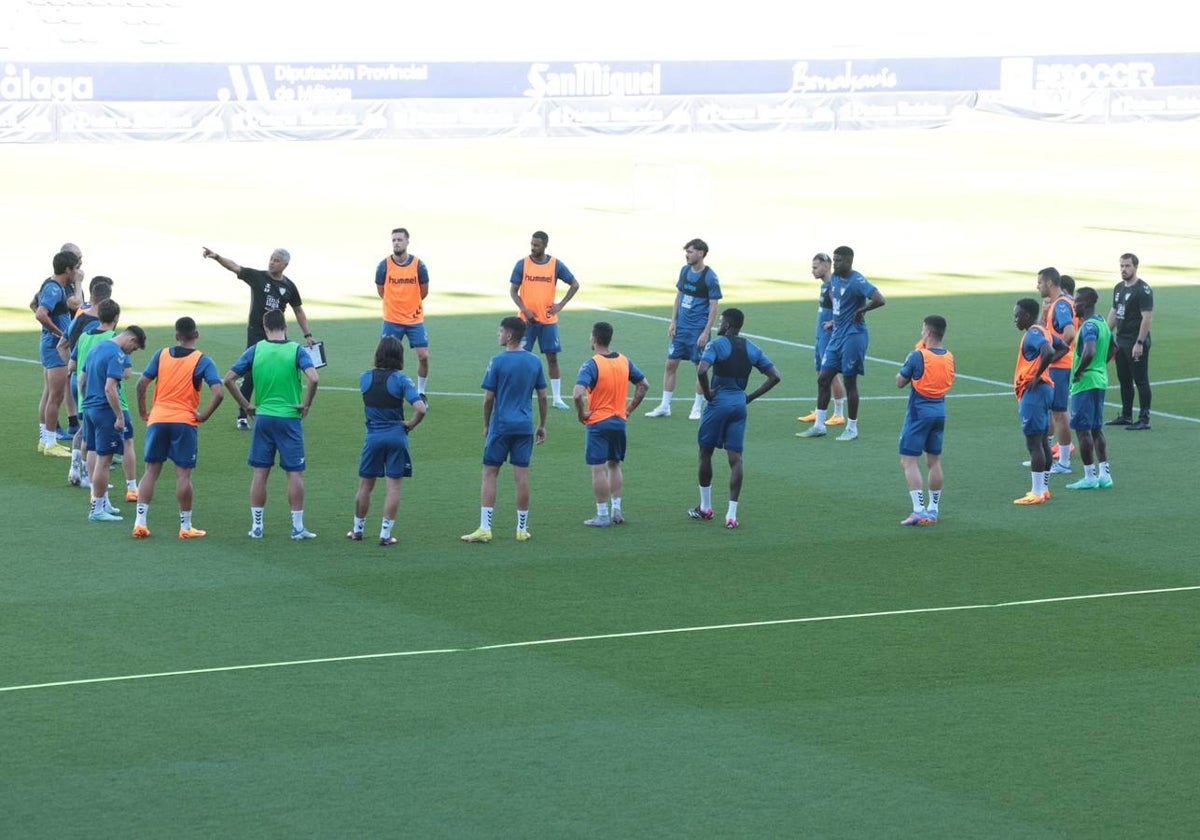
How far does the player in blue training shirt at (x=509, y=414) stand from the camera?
15.8 m

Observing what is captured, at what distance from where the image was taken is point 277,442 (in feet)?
52.0

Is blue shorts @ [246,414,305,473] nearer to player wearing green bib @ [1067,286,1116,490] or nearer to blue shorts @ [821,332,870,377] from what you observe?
blue shorts @ [821,332,870,377]

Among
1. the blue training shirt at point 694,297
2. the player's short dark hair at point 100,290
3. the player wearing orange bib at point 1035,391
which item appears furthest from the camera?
the blue training shirt at point 694,297

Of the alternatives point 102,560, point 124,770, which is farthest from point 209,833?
point 102,560

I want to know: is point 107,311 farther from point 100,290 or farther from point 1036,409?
point 1036,409

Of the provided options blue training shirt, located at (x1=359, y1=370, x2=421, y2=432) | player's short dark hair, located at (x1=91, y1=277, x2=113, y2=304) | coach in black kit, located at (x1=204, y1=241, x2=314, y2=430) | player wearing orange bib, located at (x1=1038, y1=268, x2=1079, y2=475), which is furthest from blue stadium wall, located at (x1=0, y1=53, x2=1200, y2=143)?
blue training shirt, located at (x1=359, y1=370, x2=421, y2=432)

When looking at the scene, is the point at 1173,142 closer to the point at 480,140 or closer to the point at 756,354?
the point at 480,140

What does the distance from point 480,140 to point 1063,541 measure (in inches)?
1993

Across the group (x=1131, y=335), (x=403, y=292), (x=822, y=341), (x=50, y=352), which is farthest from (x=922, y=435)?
(x=50, y=352)

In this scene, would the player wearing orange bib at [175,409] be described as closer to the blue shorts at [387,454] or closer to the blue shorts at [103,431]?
the blue shorts at [103,431]

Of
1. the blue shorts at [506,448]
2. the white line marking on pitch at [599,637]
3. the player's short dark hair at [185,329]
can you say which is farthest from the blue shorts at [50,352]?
the white line marking on pitch at [599,637]

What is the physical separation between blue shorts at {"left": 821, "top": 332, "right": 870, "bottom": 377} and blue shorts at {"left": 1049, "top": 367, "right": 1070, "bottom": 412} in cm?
259

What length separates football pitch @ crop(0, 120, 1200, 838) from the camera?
10.2 meters

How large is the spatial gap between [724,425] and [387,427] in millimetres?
3128
